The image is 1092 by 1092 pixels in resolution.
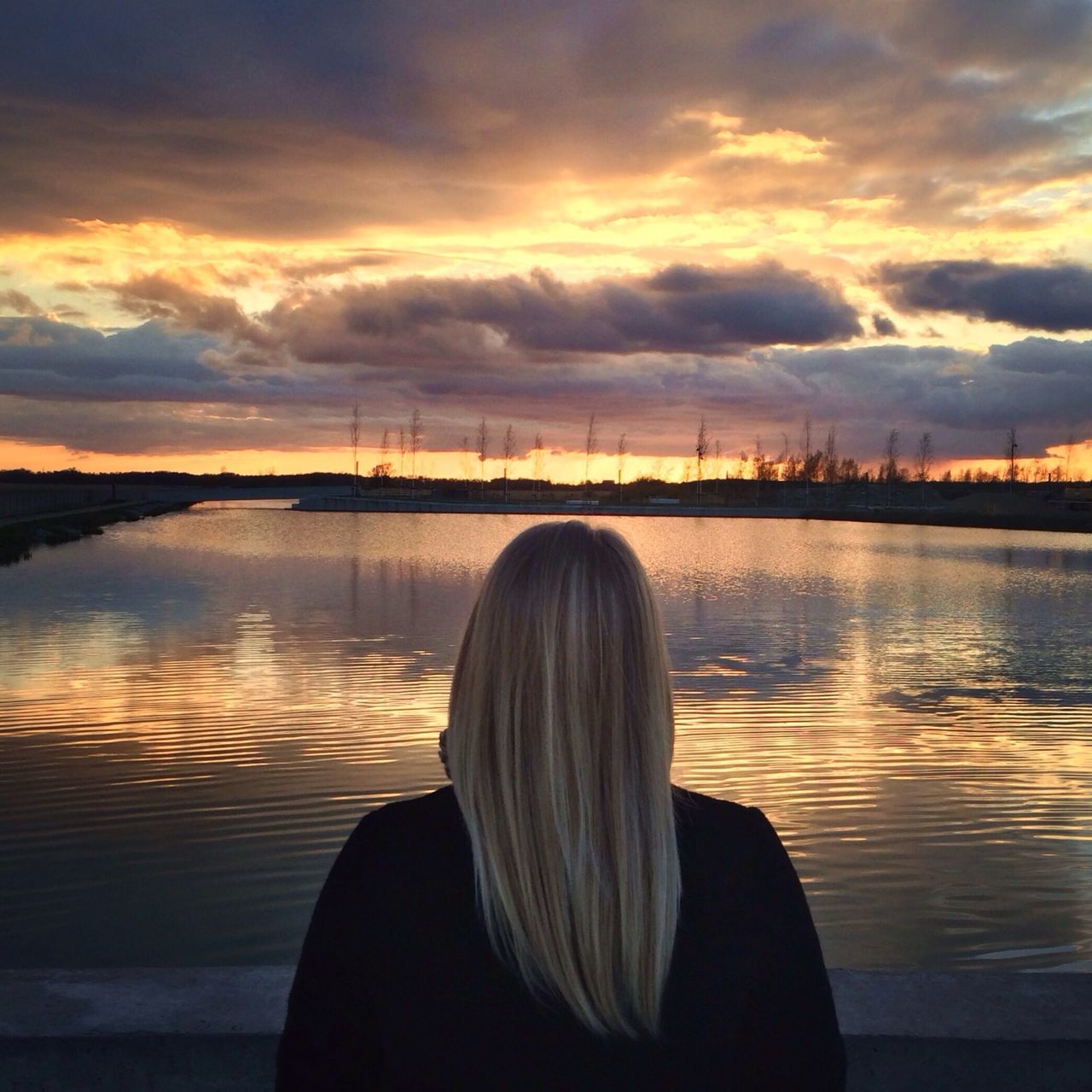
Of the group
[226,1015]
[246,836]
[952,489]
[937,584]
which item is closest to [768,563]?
[937,584]

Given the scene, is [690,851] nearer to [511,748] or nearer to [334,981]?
[511,748]

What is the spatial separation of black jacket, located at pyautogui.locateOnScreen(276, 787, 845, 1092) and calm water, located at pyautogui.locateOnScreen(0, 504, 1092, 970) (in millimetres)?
4003

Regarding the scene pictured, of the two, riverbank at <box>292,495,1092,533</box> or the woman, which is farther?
riverbank at <box>292,495,1092,533</box>

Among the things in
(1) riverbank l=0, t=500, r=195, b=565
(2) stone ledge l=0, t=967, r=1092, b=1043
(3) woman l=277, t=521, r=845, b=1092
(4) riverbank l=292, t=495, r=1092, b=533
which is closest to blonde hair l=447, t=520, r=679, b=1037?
(3) woman l=277, t=521, r=845, b=1092

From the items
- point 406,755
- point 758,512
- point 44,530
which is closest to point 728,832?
point 406,755

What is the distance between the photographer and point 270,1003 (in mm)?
2783

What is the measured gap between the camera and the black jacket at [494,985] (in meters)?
1.53

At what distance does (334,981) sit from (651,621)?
616mm

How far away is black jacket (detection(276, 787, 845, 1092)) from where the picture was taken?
5.02 feet

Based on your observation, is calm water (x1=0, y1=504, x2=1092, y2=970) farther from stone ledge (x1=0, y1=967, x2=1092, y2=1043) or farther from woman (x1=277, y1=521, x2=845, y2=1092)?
woman (x1=277, y1=521, x2=845, y2=1092)

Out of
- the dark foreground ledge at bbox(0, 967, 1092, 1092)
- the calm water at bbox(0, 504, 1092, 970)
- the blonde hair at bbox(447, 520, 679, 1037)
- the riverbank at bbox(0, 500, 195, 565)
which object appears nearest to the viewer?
the blonde hair at bbox(447, 520, 679, 1037)

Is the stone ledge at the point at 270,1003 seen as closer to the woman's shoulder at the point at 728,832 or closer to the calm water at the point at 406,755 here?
the woman's shoulder at the point at 728,832

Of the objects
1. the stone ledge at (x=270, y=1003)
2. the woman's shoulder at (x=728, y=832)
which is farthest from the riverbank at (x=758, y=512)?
the woman's shoulder at (x=728, y=832)

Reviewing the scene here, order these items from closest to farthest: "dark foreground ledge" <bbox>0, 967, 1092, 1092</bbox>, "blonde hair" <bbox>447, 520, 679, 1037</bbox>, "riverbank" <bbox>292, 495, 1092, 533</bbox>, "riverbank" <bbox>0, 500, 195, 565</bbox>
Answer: "blonde hair" <bbox>447, 520, 679, 1037</bbox>
"dark foreground ledge" <bbox>0, 967, 1092, 1092</bbox>
"riverbank" <bbox>0, 500, 195, 565</bbox>
"riverbank" <bbox>292, 495, 1092, 533</bbox>
